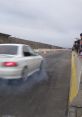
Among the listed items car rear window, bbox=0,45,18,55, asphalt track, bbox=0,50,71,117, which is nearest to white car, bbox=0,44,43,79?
car rear window, bbox=0,45,18,55

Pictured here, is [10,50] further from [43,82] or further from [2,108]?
[2,108]

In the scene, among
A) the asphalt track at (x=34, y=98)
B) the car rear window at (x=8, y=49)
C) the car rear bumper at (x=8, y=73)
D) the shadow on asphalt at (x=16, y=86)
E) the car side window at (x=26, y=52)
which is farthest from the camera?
the car side window at (x=26, y=52)

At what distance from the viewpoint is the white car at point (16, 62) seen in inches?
425

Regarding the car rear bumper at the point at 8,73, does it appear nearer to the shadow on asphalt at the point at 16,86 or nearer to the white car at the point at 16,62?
the white car at the point at 16,62

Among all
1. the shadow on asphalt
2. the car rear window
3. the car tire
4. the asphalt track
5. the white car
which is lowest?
the asphalt track

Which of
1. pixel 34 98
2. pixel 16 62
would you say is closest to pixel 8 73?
pixel 16 62

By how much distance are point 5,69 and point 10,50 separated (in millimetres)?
1342

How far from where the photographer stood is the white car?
35.4 feet

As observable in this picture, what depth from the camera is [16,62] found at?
10992 millimetres

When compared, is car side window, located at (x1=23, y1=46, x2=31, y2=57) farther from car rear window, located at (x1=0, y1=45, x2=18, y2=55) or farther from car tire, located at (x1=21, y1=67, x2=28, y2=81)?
car tire, located at (x1=21, y1=67, x2=28, y2=81)

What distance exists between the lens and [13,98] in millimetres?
9156

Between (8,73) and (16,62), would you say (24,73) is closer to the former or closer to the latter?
(16,62)

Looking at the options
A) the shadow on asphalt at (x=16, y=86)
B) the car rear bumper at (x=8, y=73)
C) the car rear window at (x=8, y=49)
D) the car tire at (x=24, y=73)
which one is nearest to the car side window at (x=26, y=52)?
the car rear window at (x=8, y=49)

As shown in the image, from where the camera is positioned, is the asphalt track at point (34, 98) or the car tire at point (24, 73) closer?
the asphalt track at point (34, 98)
